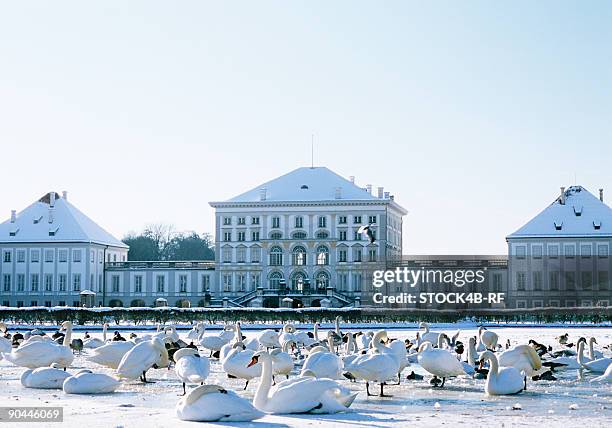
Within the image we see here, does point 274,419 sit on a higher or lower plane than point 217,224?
lower

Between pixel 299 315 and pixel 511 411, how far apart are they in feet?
141

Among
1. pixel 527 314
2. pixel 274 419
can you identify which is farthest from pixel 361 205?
pixel 274 419

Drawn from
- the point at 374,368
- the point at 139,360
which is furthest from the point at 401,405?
the point at 139,360

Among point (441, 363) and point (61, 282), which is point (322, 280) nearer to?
point (61, 282)

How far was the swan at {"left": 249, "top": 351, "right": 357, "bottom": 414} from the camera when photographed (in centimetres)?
1408

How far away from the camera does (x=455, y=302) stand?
7731 centimetres

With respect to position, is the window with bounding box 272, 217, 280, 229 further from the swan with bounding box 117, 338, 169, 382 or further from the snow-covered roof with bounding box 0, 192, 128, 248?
the swan with bounding box 117, 338, 169, 382

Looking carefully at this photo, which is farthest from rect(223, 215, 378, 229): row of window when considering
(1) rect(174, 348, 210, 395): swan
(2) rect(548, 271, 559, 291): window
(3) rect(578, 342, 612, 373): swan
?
(1) rect(174, 348, 210, 395): swan

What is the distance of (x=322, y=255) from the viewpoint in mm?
92438

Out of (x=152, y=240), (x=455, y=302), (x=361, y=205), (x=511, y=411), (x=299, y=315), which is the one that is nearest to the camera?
(x=511, y=411)

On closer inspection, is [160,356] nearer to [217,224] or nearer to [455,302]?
[455,302]

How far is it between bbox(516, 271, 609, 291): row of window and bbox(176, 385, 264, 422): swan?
2856 inches

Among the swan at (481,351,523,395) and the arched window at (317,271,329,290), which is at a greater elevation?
the arched window at (317,271,329,290)

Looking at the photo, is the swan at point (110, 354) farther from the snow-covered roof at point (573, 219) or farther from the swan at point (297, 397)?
the snow-covered roof at point (573, 219)
